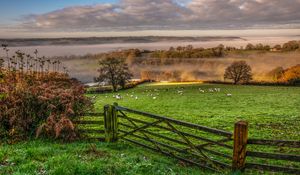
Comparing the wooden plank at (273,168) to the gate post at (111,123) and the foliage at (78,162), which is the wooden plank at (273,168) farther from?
the gate post at (111,123)

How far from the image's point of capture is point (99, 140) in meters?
15.0

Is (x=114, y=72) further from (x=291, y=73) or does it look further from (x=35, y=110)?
(x=35, y=110)

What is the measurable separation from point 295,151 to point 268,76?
82686 millimetres

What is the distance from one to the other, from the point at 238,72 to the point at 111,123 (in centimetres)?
6720

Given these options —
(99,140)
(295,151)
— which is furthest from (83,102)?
(295,151)

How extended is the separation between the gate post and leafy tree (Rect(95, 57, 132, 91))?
53684mm

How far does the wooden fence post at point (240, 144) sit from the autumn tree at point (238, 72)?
68.6 meters

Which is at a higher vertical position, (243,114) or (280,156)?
(280,156)

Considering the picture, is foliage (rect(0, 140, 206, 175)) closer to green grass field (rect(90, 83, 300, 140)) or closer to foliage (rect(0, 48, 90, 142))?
foliage (rect(0, 48, 90, 142))

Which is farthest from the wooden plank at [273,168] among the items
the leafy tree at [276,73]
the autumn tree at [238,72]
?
the leafy tree at [276,73]

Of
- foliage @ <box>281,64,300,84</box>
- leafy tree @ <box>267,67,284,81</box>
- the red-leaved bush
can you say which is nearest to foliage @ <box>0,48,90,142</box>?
the red-leaved bush

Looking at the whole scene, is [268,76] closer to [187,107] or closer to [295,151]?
[187,107]

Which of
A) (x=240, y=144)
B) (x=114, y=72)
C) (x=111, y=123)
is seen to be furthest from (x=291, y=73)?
(x=240, y=144)

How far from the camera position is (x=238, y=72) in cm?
7794
